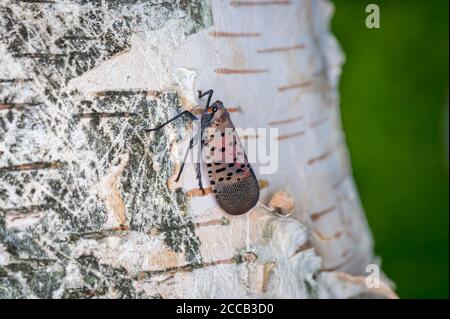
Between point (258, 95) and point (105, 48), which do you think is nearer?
point (105, 48)

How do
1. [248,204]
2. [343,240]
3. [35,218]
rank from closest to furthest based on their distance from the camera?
[35,218] → [248,204] → [343,240]

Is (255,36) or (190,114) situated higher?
(255,36)

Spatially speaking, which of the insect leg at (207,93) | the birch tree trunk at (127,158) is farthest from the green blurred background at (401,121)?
the insect leg at (207,93)

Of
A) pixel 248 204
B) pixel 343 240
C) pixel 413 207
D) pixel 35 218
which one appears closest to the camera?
pixel 35 218

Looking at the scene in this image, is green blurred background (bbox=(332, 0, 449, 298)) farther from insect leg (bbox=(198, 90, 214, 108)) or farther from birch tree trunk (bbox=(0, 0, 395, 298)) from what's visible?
insect leg (bbox=(198, 90, 214, 108))

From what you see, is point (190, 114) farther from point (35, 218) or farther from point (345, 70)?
point (345, 70)

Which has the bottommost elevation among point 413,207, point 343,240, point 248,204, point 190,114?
point 413,207
